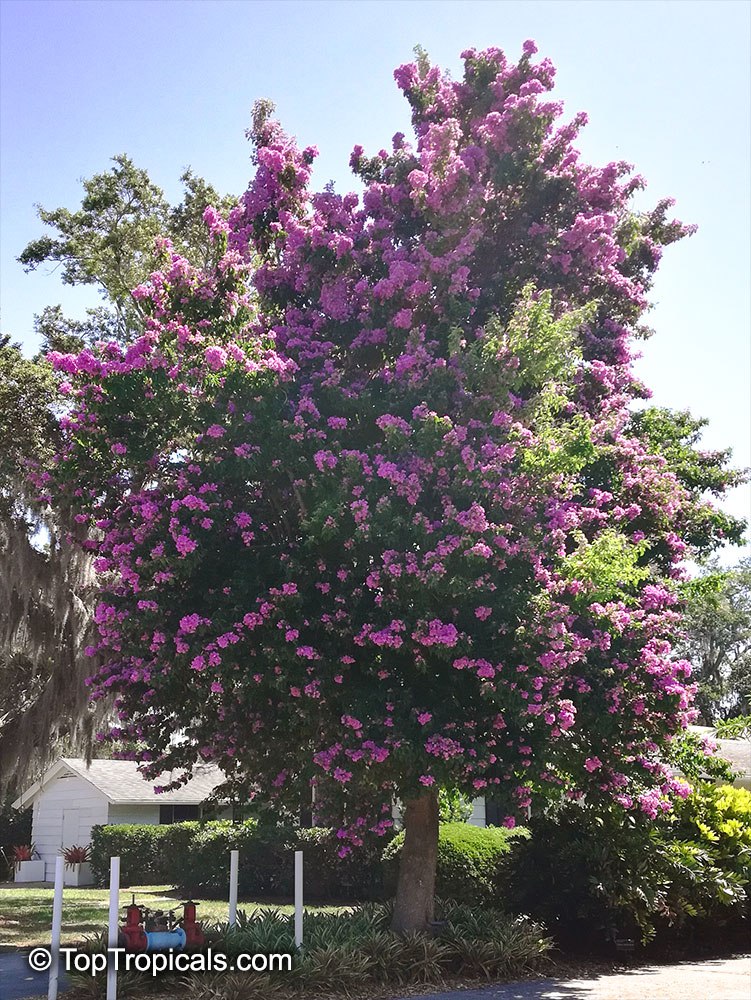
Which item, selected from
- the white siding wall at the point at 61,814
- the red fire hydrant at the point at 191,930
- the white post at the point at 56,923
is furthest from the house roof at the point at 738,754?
the white siding wall at the point at 61,814

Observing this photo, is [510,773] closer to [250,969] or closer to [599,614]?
[599,614]

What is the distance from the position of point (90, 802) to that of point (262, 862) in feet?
32.5

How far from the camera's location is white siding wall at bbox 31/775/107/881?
2925cm

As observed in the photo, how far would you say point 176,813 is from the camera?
30.7 m

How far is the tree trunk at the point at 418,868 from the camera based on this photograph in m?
12.4

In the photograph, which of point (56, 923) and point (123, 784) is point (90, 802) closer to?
point (123, 784)

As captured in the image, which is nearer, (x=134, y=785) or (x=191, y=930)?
(x=191, y=930)

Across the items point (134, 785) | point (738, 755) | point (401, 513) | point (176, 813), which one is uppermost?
point (401, 513)

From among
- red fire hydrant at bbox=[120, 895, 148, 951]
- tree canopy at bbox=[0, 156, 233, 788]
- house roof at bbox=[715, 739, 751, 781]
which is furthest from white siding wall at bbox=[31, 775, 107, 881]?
red fire hydrant at bbox=[120, 895, 148, 951]

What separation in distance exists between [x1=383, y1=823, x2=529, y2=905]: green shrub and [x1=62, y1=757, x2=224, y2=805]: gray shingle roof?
1181 centimetres

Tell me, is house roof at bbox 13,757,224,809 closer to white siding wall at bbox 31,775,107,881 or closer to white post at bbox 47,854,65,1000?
white siding wall at bbox 31,775,107,881

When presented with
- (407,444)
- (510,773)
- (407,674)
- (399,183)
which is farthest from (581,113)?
(510,773)

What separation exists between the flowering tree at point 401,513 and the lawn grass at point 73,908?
4613 millimetres

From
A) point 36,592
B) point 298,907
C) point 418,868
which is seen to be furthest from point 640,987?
point 36,592
